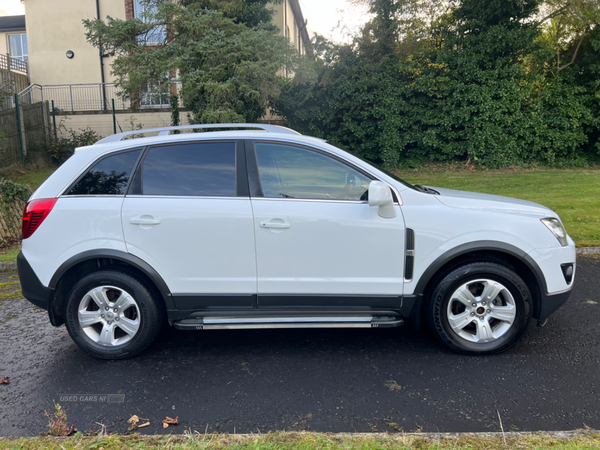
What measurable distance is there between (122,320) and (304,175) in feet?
6.37

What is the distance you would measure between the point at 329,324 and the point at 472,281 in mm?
1217

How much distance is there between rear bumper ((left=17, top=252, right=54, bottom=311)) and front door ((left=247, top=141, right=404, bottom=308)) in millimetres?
1790

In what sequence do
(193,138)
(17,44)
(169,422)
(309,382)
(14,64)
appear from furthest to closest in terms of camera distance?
(17,44)
(14,64)
(193,138)
(309,382)
(169,422)

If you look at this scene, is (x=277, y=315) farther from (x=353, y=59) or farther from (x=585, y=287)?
(x=353, y=59)

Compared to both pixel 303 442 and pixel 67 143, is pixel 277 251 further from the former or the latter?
pixel 67 143

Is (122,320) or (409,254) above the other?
(409,254)

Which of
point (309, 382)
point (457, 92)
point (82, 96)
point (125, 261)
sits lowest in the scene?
point (309, 382)

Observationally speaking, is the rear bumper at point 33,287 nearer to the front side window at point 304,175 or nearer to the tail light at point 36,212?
the tail light at point 36,212

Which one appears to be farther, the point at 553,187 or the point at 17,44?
the point at 17,44

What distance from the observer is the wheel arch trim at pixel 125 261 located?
387 centimetres

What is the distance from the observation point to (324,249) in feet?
12.5

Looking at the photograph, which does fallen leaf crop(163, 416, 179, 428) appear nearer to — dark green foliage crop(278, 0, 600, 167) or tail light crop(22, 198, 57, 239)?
tail light crop(22, 198, 57, 239)

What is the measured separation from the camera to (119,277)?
391cm

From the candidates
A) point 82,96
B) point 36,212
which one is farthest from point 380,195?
point 82,96
